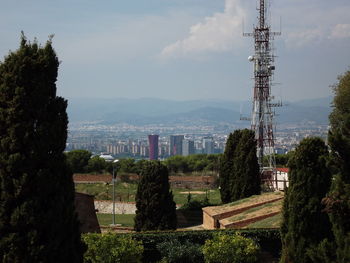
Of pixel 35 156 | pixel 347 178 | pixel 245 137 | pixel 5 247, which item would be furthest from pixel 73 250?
pixel 245 137

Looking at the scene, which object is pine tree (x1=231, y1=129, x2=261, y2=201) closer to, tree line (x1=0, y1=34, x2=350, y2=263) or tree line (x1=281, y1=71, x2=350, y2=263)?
tree line (x1=281, y1=71, x2=350, y2=263)

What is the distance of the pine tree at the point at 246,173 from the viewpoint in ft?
96.3

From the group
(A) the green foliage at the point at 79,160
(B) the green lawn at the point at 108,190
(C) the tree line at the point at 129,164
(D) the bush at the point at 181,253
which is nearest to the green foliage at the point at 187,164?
(C) the tree line at the point at 129,164

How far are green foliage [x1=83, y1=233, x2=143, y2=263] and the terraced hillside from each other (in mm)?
7653

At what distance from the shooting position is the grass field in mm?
37438

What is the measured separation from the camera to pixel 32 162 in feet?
33.2

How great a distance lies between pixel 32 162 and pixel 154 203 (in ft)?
44.1

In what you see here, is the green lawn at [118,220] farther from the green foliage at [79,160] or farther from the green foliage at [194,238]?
the green foliage at [79,160]

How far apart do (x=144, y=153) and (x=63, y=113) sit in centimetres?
18655

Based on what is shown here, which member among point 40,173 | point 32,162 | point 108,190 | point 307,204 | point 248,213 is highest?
point 32,162

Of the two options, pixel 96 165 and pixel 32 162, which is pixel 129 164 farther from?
pixel 32 162

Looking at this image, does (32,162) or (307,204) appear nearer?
(32,162)

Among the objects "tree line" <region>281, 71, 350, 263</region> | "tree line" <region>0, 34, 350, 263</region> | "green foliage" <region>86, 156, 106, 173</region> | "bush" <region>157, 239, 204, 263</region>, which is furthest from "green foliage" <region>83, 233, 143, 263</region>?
"green foliage" <region>86, 156, 106, 173</region>

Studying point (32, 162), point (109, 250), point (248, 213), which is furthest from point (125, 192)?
point (32, 162)
